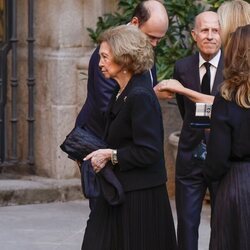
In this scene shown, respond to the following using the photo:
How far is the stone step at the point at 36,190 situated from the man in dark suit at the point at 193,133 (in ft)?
7.86

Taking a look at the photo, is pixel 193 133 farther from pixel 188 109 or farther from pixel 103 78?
pixel 103 78

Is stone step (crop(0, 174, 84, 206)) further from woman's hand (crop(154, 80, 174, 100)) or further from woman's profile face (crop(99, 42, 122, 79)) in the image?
woman's profile face (crop(99, 42, 122, 79))

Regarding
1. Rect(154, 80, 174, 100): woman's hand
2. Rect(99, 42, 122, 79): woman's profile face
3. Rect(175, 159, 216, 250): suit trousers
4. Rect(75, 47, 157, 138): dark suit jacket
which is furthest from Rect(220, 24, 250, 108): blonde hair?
Rect(175, 159, 216, 250): suit trousers

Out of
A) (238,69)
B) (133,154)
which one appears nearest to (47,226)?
(133,154)

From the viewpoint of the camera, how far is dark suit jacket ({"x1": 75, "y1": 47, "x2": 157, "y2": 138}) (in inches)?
274

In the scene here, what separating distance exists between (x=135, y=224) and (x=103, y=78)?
1294 mm

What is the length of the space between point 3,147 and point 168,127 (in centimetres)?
140

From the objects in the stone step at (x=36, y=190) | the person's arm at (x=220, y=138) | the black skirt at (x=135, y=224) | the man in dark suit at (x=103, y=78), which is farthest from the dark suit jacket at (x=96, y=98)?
the stone step at (x=36, y=190)

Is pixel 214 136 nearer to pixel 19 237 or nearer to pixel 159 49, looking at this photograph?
pixel 19 237

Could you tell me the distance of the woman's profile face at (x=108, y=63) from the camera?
5.99 meters

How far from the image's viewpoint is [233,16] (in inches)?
244

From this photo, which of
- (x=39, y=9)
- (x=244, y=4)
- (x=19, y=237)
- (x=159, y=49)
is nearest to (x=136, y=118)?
(x=244, y=4)

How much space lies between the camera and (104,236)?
602 cm

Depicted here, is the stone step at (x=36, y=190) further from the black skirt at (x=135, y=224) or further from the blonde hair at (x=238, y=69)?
the blonde hair at (x=238, y=69)
